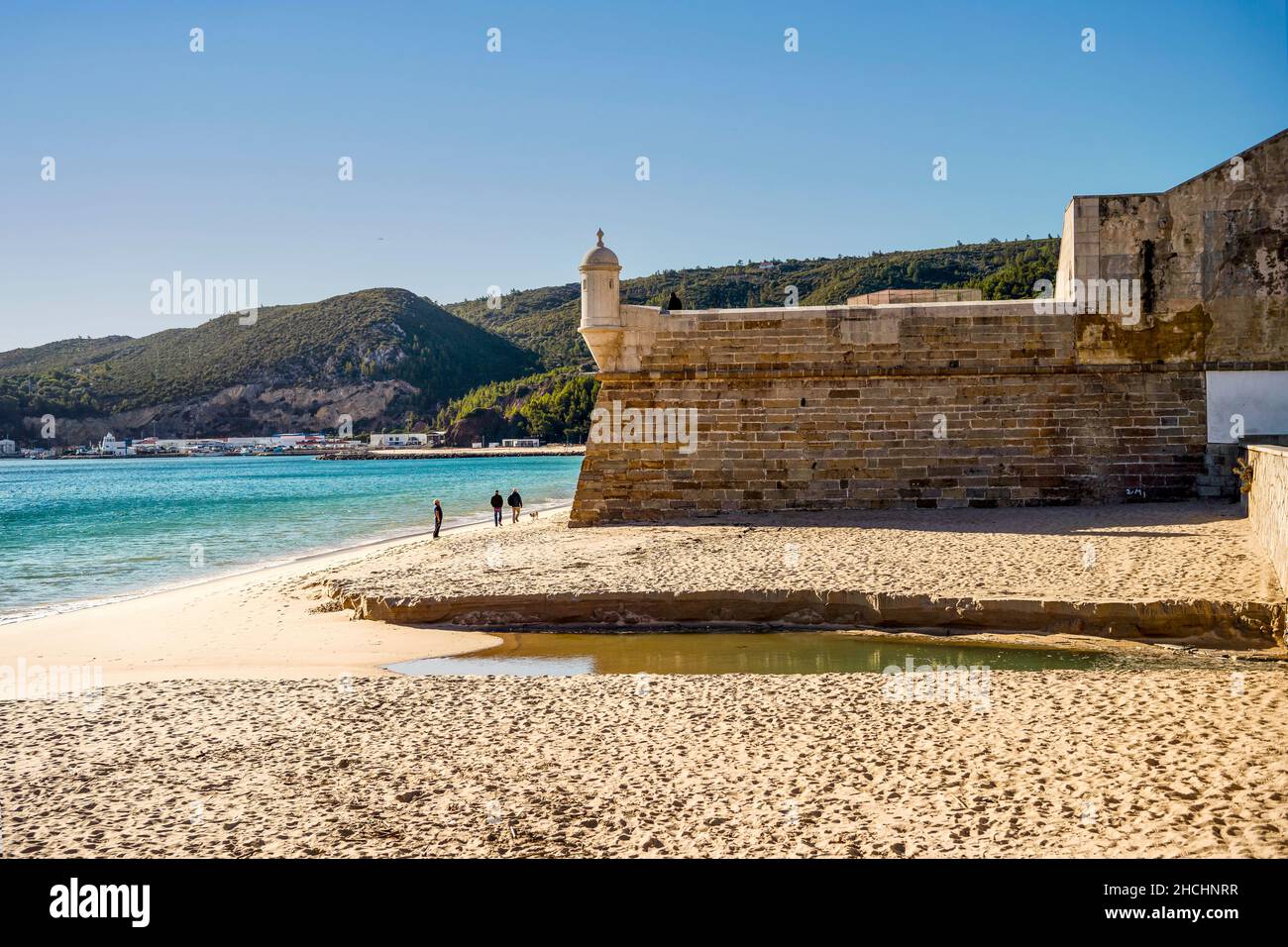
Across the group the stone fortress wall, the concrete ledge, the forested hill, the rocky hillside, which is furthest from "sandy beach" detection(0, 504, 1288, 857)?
the rocky hillside

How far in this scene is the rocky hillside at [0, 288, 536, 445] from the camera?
93.9 meters

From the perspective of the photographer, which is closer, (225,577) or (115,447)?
(225,577)

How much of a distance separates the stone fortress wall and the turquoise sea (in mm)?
8284

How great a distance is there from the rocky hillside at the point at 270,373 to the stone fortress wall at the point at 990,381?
287 ft

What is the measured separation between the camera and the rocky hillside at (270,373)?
93.9 m

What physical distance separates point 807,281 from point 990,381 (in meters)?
59.0

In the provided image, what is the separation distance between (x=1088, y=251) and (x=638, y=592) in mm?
9180

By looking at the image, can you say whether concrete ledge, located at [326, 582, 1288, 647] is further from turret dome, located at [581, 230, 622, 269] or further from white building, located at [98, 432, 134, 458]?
white building, located at [98, 432, 134, 458]

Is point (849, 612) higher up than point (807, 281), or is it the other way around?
point (807, 281)

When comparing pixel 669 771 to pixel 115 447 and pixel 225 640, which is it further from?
pixel 115 447

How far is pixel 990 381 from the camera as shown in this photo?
1489cm

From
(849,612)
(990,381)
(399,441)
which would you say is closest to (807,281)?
(399,441)

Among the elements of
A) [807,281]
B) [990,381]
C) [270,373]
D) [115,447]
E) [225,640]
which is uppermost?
[807,281]
